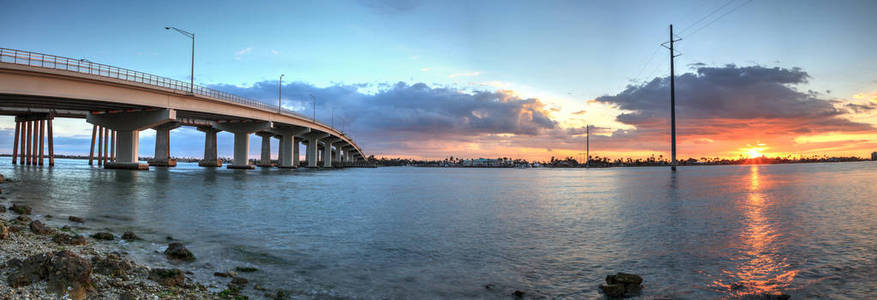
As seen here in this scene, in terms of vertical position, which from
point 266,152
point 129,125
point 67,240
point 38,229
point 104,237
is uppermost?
point 129,125

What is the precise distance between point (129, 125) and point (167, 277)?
228 ft

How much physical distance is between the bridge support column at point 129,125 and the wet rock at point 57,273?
200ft

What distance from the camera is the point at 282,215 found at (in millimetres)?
21484

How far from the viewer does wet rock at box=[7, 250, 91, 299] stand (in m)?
6.13

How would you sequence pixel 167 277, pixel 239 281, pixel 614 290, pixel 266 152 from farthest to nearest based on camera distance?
pixel 266 152 < pixel 239 281 < pixel 614 290 < pixel 167 277

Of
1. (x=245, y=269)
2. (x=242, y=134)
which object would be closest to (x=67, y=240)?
(x=245, y=269)

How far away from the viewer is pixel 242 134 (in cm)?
9038

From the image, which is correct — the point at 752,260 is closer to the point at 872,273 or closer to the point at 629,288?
the point at 872,273

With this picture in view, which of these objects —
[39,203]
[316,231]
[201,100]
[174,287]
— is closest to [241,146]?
[201,100]

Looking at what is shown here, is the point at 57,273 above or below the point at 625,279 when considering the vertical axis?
above

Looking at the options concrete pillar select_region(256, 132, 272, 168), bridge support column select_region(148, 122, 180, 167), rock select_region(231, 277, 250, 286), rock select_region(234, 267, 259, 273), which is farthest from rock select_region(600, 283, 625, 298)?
concrete pillar select_region(256, 132, 272, 168)

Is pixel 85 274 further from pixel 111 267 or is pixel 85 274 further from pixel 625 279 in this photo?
pixel 625 279

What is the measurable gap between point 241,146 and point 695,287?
96.9m

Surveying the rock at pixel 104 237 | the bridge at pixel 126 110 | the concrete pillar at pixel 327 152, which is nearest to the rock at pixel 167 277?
the rock at pixel 104 237
